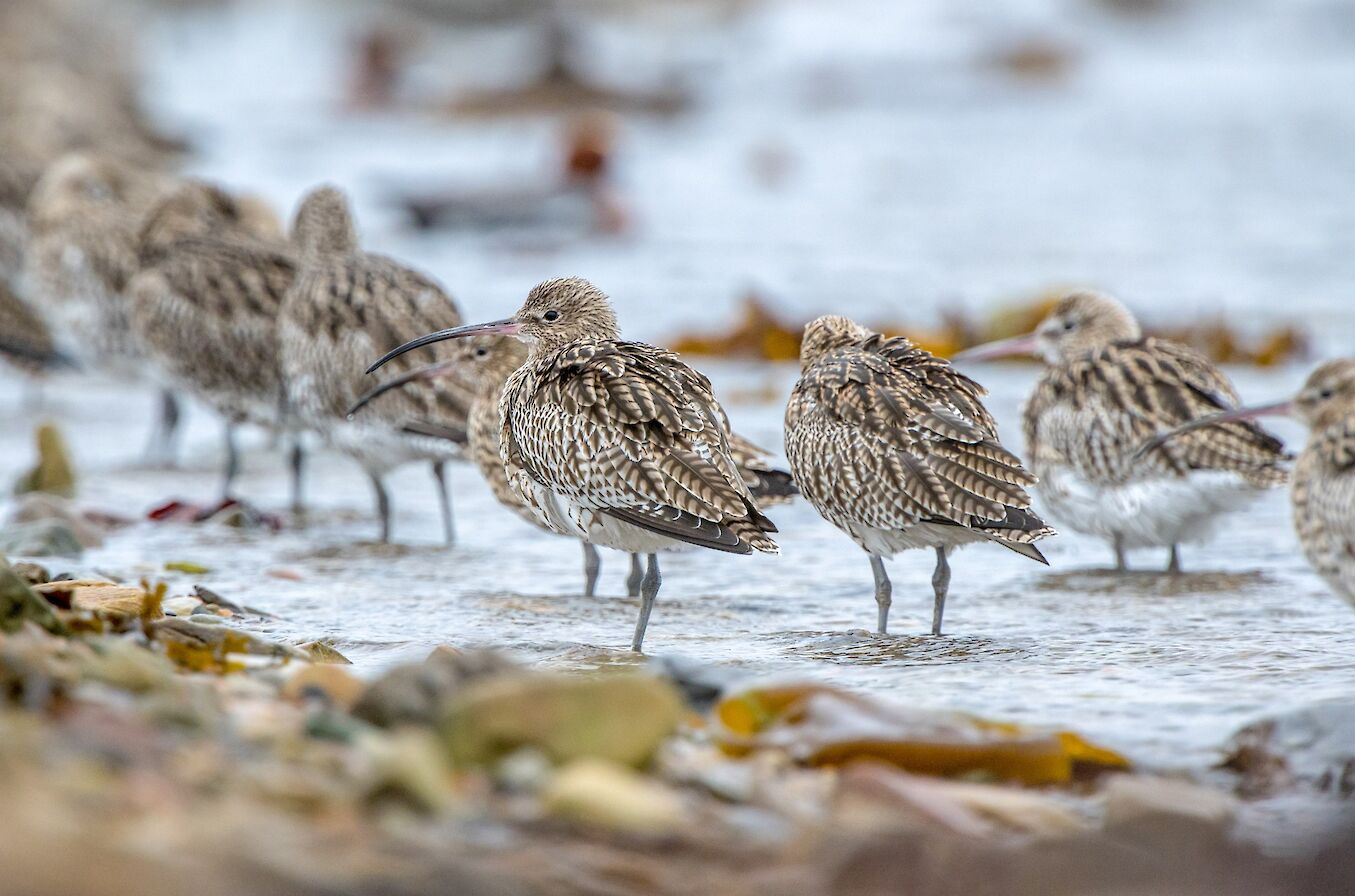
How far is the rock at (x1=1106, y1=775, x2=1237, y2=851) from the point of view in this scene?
379 cm

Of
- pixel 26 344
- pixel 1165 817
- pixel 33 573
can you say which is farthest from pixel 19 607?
pixel 26 344

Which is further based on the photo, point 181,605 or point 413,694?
point 181,605

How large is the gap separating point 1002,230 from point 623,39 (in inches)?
955

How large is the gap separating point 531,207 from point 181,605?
1368 cm

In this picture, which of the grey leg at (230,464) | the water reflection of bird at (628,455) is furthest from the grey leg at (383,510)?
the water reflection of bird at (628,455)

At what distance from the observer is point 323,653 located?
5.18m

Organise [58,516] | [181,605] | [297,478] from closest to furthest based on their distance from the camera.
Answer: [181,605]
[58,516]
[297,478]

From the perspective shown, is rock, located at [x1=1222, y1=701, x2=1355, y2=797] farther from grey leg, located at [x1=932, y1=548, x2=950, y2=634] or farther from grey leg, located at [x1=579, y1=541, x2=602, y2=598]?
grey leg, located at [x1=579, y1=541, x2=602, y2=598]

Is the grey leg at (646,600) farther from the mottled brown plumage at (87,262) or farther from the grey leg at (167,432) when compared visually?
the mottled brown plumage at (87,262)

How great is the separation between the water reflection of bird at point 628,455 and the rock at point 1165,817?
1.71m

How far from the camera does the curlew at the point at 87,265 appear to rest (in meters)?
10.7

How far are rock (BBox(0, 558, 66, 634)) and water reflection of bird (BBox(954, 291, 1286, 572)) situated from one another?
160 inches

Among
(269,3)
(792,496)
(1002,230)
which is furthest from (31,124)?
(269,3)

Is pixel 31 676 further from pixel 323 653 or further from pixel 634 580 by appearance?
pixel 634 580
